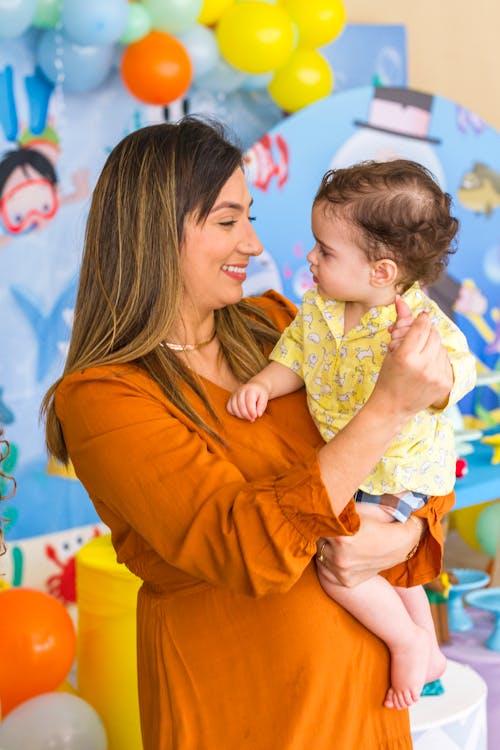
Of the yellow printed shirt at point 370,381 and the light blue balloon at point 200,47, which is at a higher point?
the light blue balloon at point 200,47

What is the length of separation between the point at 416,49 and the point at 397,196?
379 centimetres

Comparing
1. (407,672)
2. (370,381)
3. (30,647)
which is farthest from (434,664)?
(30,647)

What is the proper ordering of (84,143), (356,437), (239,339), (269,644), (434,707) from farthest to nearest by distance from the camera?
(84,143) < (434,707) < (239,339) < (269,644) < (356,437)

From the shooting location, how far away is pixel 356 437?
4.24ft

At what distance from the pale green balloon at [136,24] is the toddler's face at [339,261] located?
2.13 meters

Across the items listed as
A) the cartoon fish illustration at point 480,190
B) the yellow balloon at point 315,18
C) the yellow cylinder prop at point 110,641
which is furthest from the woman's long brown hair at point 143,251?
the cartoon fish illustration at point 480,190

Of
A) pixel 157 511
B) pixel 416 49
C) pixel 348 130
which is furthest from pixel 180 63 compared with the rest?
pixel 157 511

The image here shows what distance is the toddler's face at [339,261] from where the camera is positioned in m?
1.58

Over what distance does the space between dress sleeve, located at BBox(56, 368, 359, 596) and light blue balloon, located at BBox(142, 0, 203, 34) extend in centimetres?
236

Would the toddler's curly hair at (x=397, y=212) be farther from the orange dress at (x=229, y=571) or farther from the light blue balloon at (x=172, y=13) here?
the light blue balloon at (x=172, y=13)

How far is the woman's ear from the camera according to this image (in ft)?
5.15

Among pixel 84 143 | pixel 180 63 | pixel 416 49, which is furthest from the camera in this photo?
pixel 416 49

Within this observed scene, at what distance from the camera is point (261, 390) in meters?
1.59

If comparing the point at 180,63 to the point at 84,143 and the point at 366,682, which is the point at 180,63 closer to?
the point at 84,143
